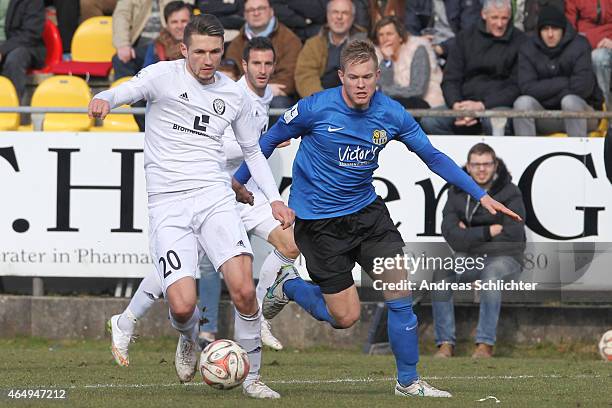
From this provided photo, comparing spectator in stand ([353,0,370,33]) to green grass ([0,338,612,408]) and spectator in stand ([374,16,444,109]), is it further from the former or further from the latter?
green grass ([0,338,612,408])

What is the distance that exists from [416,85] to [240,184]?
5.21m

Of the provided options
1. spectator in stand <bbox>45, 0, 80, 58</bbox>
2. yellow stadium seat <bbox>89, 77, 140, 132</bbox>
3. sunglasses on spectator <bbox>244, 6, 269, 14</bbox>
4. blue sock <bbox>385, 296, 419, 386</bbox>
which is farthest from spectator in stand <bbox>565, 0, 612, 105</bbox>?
blue sock <bbox>385, 296, 419, 386</bbox>

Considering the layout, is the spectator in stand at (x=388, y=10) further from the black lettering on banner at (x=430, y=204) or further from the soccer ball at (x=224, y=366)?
the soccer ball at (x=224, y=366)

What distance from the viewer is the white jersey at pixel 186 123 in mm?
8844

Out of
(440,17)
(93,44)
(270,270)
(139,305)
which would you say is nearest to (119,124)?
(93,44)

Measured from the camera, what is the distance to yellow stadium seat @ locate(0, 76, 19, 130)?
14219 mm

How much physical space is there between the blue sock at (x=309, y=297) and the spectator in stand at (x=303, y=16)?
18.8ft

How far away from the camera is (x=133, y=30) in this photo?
15367 mm

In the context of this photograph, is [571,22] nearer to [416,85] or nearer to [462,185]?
[416,85]

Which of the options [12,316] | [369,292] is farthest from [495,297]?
[12,316]

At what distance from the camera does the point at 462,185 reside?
8.67 meters

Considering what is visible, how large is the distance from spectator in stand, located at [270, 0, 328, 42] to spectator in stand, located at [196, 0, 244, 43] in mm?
457

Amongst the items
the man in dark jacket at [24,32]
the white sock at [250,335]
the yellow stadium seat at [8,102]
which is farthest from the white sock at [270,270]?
the man in dark jacket at [24,32]

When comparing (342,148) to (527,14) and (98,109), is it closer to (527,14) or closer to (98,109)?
(98,109)
